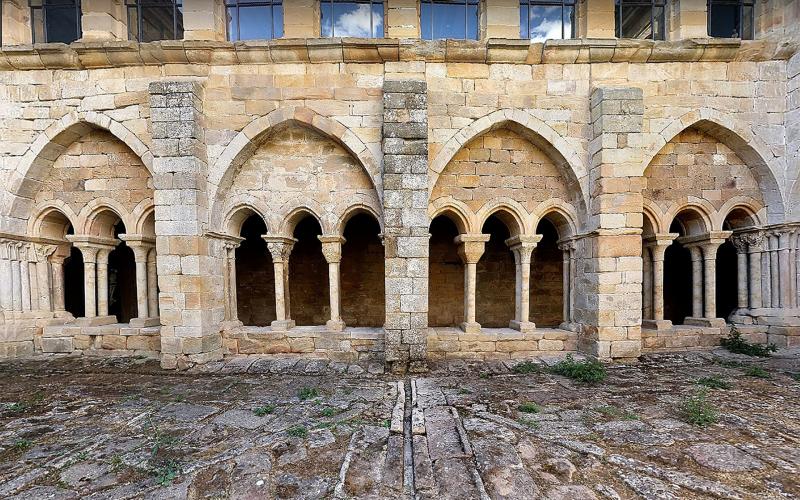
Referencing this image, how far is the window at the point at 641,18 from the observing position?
231 inches

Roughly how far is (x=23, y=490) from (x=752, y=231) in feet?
31.5

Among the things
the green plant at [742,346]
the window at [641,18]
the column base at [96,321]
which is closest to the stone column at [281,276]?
the column base at [96,321]

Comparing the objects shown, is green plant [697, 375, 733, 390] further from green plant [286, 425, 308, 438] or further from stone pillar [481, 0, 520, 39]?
stone pillar [481, 0, 520, 39]

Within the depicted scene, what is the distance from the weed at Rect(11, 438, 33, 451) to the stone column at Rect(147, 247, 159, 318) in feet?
10.4

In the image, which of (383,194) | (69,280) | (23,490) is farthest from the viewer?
(69,280)

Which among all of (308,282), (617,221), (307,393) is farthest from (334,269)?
(617,221)

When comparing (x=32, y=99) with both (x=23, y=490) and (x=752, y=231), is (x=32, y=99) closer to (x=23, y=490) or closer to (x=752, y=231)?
(x=23, y=490)

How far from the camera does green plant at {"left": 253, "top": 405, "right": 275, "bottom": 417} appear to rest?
372 cm

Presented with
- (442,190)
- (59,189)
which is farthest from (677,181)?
(59,189)

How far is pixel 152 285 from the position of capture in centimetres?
625

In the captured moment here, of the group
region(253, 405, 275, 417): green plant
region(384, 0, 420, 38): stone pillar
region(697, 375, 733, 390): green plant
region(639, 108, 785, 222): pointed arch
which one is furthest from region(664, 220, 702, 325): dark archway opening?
region(253, 405, 275, 417): green plant

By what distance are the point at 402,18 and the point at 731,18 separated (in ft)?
18.8

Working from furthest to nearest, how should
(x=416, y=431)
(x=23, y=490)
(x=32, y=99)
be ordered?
(x=32, y=99) < (x=416, y=431) < (x=23, y=490)

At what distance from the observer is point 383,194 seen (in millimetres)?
5008
